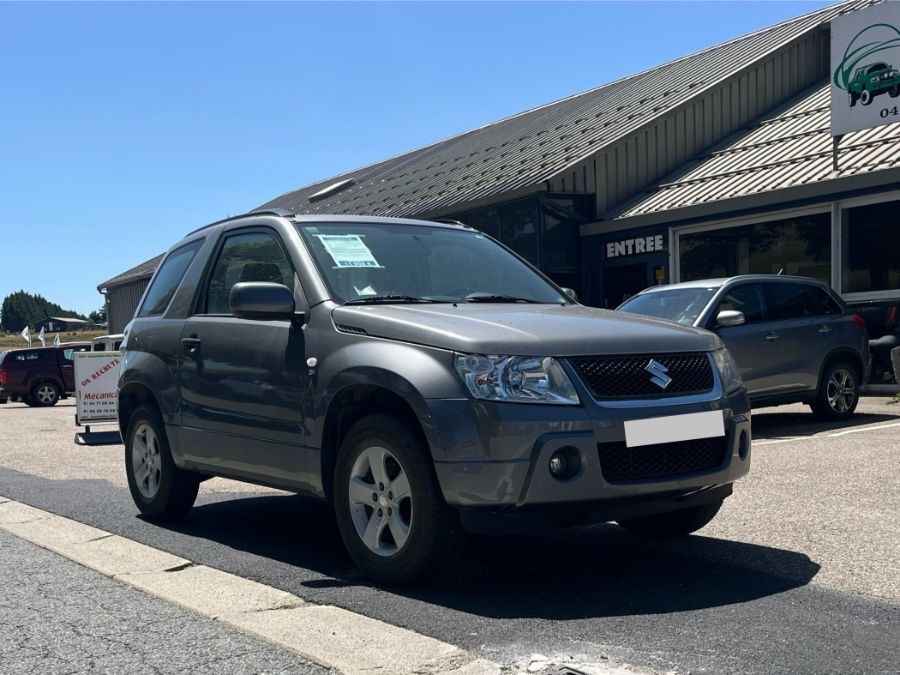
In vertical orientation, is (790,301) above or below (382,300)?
above

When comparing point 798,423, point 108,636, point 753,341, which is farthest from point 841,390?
point 108,636

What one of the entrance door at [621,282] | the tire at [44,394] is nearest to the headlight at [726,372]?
the entrance door at [621,282]

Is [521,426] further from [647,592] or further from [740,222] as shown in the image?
[740,222]

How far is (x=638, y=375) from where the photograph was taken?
14.7 ft

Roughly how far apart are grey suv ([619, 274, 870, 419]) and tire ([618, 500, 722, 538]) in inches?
180

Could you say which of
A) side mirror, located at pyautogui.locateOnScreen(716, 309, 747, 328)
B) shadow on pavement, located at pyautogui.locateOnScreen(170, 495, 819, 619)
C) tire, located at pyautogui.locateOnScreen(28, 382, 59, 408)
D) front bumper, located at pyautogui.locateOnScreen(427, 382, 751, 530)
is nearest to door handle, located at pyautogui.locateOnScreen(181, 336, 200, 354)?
shadow on pavement, located at pyautogui.locateOnScreen(170, 495, 819, 619)

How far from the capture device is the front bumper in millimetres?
4164

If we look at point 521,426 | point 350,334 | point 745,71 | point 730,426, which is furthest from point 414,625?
point 745,71

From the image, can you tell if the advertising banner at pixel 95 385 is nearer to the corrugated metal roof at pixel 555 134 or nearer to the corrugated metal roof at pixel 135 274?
the corrugated metal roof at pixel 555 134

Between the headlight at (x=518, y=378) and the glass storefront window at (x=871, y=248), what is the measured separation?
12.1 metres

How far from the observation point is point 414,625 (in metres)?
3.98

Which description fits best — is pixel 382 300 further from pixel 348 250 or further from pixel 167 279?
pixel 167 279

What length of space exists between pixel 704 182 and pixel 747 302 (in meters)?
8.49

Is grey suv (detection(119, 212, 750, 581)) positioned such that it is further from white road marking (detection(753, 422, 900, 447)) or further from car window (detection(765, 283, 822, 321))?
car window (detection(765, 283, 822, 321))
